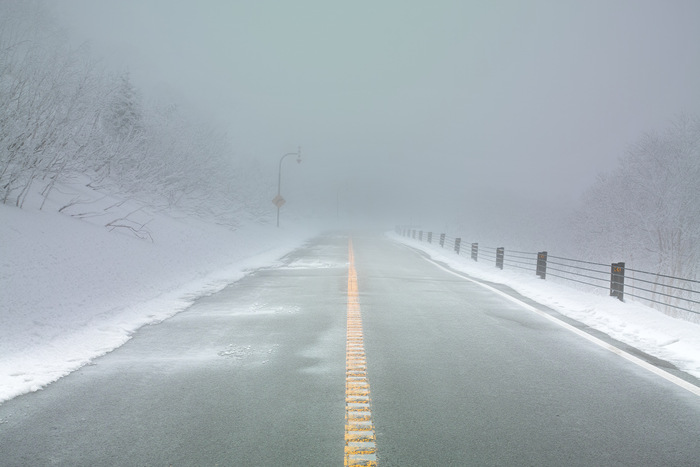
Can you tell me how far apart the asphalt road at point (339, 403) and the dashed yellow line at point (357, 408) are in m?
0.07

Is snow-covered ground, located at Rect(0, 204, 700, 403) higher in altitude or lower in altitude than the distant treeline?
lower

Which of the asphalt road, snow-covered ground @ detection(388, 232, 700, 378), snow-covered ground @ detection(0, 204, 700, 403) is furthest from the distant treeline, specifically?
snow-covered ground @ detection(388, 232, 700, 378)

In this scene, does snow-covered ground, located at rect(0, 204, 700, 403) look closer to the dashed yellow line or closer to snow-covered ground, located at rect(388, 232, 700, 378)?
snow-covered ground, located at rect(388, 232, 700, 378)

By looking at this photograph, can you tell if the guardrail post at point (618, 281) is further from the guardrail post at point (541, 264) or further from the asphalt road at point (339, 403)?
the asphalt road at point (339, 403)

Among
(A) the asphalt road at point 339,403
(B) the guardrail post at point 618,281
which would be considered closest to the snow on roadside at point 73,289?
(A) the asphalt road at point 339,403

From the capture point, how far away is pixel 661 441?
3146 mm

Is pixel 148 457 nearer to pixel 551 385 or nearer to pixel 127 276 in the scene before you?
pixel 551 385

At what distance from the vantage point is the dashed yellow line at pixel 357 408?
2863 millimetres

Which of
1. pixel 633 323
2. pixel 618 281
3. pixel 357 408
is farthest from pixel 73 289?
pixel 618 281

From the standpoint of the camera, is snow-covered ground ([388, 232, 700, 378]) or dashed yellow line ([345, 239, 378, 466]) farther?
snow-covered ground ([388, 232, 700, 378])

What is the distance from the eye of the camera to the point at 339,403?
3.72 meters

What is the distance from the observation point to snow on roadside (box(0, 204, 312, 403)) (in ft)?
16.6

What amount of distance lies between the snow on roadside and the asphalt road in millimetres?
496

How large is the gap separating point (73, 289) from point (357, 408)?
677cm
